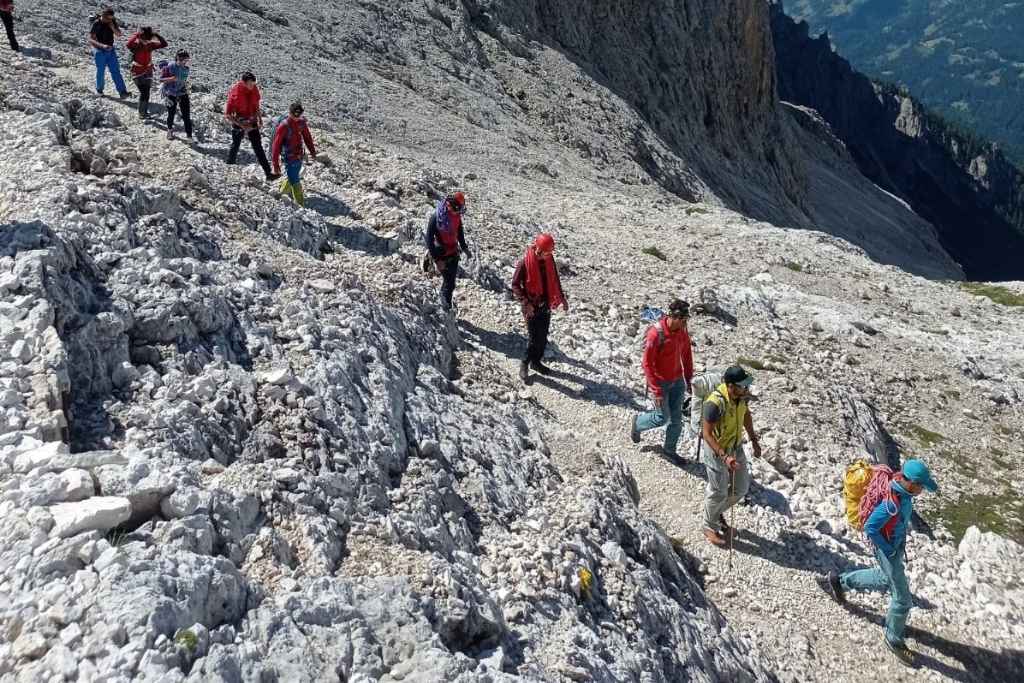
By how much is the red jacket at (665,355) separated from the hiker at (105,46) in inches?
608

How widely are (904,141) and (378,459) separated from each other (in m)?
175

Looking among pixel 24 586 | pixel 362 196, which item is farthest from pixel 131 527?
pixel 362 196

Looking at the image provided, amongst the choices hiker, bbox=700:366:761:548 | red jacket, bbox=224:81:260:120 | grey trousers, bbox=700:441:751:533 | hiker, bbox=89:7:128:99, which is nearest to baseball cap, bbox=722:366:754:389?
hiker, bbox=700:366:761:548

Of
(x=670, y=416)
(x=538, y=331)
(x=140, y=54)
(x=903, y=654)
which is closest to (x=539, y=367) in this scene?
(x=538, y=331)

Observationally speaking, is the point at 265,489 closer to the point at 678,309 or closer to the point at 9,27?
the point at 678,309

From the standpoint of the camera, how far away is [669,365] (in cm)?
1036

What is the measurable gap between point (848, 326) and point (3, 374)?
675 inches

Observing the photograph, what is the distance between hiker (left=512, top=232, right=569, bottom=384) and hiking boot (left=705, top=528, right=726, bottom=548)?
384 cm

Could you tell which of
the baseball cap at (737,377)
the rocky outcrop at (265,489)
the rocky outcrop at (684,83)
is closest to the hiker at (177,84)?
the rocky outcrop at (265,489)

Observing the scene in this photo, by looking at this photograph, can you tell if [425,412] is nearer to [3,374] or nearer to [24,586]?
[3,374]

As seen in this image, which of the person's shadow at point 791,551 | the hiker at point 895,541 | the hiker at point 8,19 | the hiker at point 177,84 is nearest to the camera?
the hiker at point 895,541

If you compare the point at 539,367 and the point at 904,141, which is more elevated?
the point at 904,141

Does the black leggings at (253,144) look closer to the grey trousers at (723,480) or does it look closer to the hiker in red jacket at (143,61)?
the hiker in red jacket at (143,61)

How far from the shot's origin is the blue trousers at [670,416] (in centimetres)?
1060
